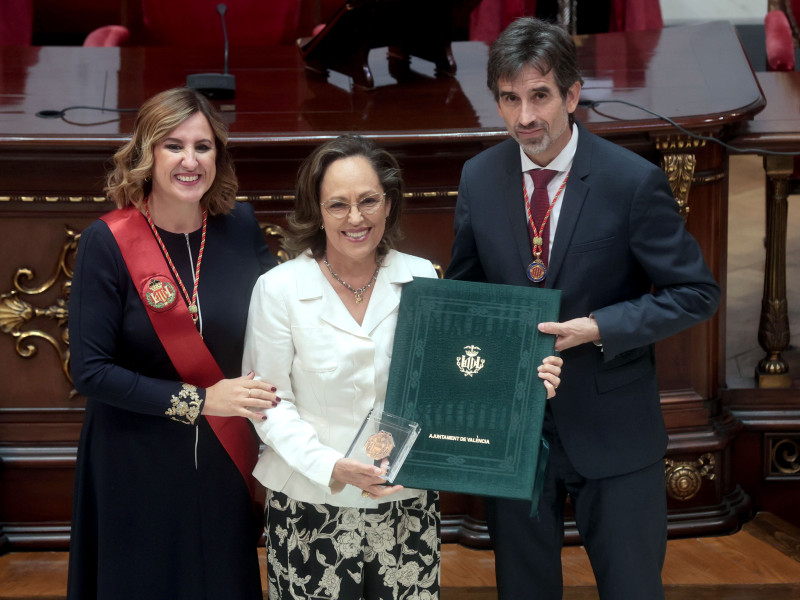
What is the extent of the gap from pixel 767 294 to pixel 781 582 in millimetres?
807

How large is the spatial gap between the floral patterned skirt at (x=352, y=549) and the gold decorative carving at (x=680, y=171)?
3.72 feet

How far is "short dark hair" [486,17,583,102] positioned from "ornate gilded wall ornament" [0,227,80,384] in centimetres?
133

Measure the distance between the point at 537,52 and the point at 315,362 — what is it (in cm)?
66

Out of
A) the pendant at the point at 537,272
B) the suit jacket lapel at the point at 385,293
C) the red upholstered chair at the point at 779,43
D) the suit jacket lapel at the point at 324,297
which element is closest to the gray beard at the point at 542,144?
the pendant at the point at 537,272

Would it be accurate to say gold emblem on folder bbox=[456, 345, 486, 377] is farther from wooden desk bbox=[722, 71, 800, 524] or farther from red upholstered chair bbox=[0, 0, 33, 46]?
red upholstered chair bbox=[0, 0, 33, 46]

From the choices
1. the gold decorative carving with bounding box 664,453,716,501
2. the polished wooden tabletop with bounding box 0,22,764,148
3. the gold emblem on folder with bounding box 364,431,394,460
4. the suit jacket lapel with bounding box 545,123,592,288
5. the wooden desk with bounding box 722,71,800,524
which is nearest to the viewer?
the gold emblem on folder with bounding box 364,431,394,460

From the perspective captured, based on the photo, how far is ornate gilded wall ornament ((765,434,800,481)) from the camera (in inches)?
122

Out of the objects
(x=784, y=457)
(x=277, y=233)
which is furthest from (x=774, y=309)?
(x=277, y=233)

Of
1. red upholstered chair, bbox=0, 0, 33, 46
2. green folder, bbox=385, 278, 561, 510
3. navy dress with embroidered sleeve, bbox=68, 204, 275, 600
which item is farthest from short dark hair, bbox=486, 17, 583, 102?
red upholstered chair, bbox=0, 0, 33, 46

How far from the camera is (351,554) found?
2035 millimetres

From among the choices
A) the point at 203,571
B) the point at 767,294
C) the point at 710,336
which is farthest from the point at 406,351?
the point at 767,294

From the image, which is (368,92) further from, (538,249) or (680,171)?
(538,249)

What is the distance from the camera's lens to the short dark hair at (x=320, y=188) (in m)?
2.00

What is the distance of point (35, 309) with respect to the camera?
2857 mm
